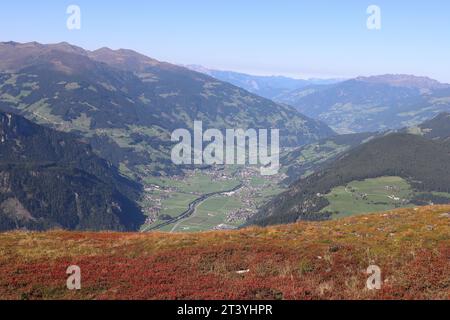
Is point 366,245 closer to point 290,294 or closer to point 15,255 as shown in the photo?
point 290,294

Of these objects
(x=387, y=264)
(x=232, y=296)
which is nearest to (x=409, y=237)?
(x=387, y=264)

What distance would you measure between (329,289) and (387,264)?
647 centimetres

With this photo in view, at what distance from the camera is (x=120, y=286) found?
25.9m

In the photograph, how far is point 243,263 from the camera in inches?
1206

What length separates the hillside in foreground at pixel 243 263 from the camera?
24.1m

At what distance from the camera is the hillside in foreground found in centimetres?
2414

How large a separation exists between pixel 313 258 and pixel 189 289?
10.0 m

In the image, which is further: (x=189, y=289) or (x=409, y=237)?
(x=409, y=237)
